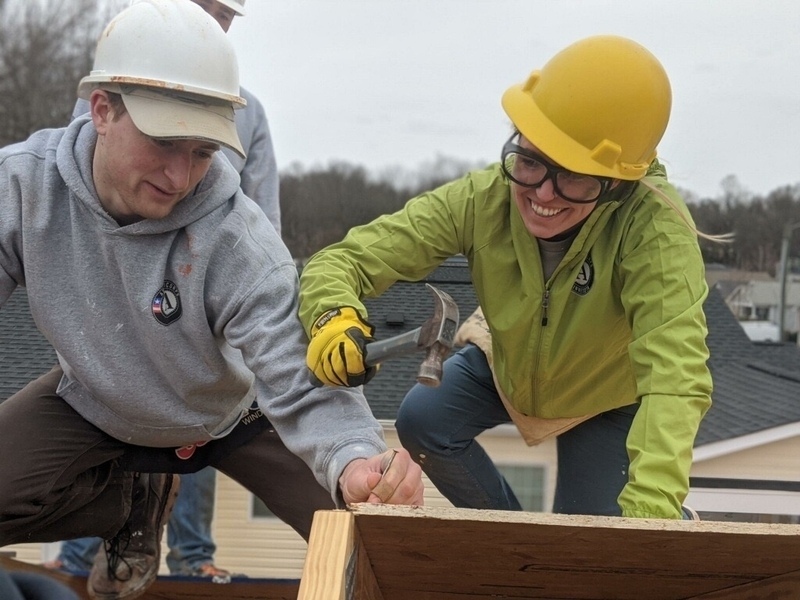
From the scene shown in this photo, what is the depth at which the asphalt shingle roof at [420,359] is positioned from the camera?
754cm

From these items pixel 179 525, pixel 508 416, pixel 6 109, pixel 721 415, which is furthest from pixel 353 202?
pixel 508 416

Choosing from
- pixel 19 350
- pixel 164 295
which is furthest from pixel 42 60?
pixel 164 295

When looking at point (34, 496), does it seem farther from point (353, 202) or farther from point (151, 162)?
point (353, 202)

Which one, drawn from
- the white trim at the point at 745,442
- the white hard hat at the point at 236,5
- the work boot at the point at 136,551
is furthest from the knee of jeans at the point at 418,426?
the white trim at the point at 745,442

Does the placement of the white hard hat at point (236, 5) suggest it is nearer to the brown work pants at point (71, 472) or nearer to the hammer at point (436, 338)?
the brown work pants at point (71, 472)

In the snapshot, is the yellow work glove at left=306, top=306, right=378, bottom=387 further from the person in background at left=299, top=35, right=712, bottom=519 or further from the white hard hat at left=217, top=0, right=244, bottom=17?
the white hard hat at left=217, top=0, right=244, bottom=17

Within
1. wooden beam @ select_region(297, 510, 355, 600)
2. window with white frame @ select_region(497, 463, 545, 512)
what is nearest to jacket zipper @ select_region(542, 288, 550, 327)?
wooden beam @ select_region(297, 510, 355, 600)

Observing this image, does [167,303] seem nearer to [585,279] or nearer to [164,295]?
[164,295]

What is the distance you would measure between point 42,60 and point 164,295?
33.9 meters

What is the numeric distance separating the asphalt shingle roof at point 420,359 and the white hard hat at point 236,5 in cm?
240

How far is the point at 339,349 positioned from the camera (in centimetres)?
245

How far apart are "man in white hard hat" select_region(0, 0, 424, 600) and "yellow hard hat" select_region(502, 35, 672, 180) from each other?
2.74 ft

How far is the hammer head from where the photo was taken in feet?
7.46

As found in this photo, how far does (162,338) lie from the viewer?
9.34 feet
